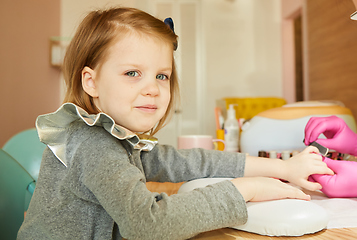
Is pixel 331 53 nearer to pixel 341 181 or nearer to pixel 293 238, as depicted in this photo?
pixel 341 181

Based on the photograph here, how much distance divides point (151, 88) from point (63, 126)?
168 millimetres

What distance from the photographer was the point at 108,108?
0.56m

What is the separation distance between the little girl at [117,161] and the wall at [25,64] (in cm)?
144

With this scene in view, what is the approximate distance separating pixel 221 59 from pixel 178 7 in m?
0.90

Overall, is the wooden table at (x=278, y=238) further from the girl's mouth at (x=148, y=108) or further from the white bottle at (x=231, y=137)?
the white bottle at (x=231, y=137)

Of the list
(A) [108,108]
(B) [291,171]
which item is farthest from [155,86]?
(B) [291,171]

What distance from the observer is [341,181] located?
0.61 meters

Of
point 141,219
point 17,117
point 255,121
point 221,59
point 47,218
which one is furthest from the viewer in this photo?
point 221,59

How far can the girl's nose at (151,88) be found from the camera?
55 centimetres

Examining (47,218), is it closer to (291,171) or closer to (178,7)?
(291,171)

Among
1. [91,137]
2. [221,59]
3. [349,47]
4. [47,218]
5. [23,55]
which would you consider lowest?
[47,218]

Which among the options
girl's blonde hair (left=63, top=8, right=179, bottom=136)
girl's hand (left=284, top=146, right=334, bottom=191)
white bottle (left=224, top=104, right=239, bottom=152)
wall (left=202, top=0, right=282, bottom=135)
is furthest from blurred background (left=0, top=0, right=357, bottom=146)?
girl's hand (left=284, top=146, right=334, bottom=191)

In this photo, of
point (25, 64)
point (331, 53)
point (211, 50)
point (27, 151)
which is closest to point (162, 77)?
point (27, 151)

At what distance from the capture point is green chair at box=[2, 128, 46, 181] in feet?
3.41
